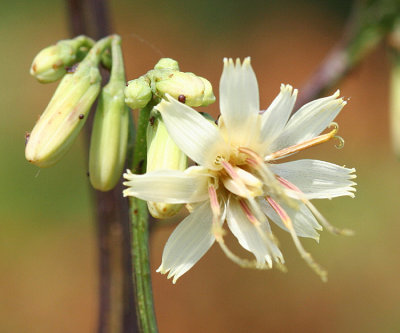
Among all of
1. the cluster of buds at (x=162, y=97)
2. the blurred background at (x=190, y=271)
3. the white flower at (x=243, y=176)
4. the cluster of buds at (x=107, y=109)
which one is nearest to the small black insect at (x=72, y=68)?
the cluster of buds at (x=107, y=109)

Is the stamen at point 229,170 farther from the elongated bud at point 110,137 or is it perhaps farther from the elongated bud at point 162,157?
the elongated bud at point 110,137

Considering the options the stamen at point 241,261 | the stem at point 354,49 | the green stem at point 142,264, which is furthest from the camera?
the stem at point 354,49

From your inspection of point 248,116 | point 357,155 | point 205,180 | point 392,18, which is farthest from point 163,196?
point 357,155

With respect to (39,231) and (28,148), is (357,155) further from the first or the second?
(28,148)

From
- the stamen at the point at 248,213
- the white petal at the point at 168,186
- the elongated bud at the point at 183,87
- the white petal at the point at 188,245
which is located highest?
the elongated bud at the point at 183,87

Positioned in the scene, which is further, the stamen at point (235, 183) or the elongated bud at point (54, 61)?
the elongated bud at point (54, 61)

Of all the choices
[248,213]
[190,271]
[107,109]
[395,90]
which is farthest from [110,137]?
[190,271]

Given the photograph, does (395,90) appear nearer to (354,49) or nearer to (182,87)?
(354,49)

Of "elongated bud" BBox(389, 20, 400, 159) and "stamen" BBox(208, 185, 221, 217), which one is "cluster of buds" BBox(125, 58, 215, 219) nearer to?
"stamen" BBox(208, 185, 221, 217)
